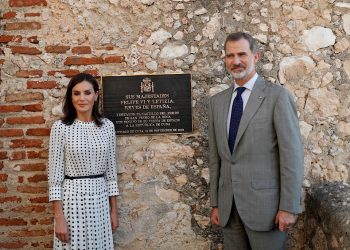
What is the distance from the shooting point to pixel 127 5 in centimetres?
334

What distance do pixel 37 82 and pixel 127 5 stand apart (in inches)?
37.8

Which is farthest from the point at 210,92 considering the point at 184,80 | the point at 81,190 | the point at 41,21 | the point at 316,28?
the point at 41,21

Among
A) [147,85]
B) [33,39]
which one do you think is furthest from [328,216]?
[33,39]

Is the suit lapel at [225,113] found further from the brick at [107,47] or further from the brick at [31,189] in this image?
the brick at [31,189]

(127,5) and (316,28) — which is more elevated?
(127,5)

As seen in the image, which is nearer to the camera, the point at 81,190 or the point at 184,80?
the point at 81,190

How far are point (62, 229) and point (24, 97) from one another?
46.9 inches

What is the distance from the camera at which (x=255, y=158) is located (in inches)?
103

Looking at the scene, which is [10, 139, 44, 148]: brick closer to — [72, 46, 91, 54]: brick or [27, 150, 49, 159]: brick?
[27, 150, 49, 159]: brick

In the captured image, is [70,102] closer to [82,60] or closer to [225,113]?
[82,60]

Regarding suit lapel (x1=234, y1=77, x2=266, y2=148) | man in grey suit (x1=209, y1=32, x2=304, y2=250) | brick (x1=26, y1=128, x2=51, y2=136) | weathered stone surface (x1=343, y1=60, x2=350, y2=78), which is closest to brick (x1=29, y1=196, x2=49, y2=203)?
brick (x1=26, y1=128, x2=51, y2=136)

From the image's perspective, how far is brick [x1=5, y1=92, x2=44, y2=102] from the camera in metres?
3.33

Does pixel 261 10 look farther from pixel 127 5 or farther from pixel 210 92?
pixel 127 5

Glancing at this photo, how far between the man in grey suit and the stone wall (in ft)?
2.02
